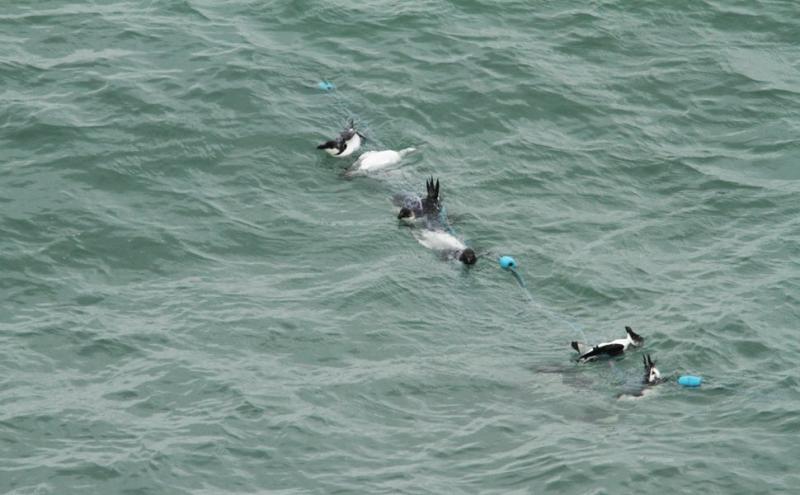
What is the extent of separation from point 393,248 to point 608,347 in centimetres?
412

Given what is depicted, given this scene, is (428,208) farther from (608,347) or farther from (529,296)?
(608,347)

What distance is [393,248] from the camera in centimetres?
2188

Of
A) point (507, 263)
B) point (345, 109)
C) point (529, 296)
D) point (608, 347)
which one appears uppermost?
point (345, 109)

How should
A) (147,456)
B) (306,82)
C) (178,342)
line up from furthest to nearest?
1. (306,82)
2. (178,342)
3. (147,456)

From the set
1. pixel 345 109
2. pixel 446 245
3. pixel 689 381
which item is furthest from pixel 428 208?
pixel 689 381

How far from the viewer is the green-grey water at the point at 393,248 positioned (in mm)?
17141

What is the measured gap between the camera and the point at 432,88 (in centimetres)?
2631

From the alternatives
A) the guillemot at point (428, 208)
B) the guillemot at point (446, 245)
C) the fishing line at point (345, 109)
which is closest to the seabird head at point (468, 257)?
the guillemot at point (446, 245)

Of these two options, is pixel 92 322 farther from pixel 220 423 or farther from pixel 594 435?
pixel 594 435

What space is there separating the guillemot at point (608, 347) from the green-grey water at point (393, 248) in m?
0.17

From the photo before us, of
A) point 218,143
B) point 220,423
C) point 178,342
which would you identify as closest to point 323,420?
point 220,423

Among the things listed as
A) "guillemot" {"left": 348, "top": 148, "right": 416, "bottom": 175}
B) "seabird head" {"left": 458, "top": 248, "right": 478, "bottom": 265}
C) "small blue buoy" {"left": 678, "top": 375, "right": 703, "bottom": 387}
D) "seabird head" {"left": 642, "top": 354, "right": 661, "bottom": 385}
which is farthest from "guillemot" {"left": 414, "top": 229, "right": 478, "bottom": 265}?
"small blue buoy" {"left": 678, "top": 375, "right": 703, "bottom": 387}

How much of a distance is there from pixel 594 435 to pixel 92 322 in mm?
6551

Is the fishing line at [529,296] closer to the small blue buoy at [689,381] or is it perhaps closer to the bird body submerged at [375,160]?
the small blue buoy at [689,381]
